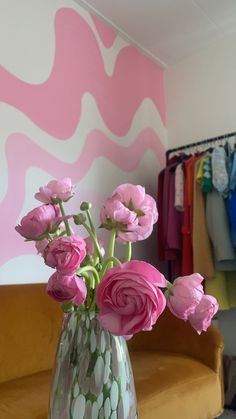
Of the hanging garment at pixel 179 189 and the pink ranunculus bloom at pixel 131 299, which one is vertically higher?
the hanging garment at pixel 179 189

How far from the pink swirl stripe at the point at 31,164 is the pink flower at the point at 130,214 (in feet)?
3.23

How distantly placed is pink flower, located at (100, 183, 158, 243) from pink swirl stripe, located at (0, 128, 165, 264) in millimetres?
983

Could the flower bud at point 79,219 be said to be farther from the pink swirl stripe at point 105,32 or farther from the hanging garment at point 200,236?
the pink swirl stripe at point 105,32

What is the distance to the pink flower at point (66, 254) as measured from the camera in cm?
61

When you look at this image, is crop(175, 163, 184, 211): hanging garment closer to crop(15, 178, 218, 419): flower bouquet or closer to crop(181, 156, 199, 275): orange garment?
crop(181, 156, 199, 275): orange garment

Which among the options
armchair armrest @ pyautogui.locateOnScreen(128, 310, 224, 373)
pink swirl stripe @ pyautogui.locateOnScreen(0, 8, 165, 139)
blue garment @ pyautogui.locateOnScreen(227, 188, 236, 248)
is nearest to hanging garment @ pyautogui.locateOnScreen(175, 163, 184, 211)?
blue garment @ pyautogui.locateOnScreen(227, 188, 236, 248)

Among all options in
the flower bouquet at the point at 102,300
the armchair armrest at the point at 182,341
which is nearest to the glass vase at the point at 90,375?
the flower bouquet at the point at 102,300

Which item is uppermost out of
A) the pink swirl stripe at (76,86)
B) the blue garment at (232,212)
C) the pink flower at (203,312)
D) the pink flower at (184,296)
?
the pink swirl stripe at (76,86)

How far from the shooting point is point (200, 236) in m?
2.04

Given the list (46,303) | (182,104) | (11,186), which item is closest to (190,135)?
(182,104)

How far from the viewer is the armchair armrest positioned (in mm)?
1399

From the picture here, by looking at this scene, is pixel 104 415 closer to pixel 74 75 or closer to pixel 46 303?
pixel 46 303

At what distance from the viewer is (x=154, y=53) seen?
259 centimetres

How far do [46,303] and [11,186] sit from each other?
0.51m
